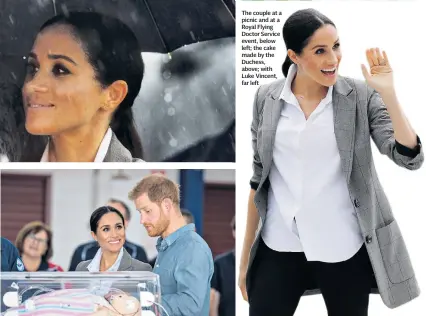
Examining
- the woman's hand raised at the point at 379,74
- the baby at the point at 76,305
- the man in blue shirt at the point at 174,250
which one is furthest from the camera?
the man in blue shirt at the point at 174,250

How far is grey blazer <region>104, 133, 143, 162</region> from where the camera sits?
147 inches

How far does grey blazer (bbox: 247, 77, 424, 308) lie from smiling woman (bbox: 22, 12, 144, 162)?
887 mm

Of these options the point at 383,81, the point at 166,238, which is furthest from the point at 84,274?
the point at 383,81

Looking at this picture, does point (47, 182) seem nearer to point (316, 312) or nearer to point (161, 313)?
point (161, 313)

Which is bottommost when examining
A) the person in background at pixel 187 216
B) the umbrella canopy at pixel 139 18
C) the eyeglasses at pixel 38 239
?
the eyeglasses at pixel 38 239

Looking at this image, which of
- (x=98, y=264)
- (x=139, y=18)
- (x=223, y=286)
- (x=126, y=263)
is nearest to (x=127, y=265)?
(x=126, y=263)

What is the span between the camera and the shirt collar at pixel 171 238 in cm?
362

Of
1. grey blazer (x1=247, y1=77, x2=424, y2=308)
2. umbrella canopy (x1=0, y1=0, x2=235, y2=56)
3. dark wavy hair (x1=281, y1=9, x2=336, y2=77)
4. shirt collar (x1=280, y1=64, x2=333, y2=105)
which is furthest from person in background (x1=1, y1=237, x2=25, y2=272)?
dark wavy hair (x1=281, y1=9, x2=336, y2=77)

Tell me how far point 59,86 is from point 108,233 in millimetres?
795

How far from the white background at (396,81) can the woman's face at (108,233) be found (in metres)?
0.62

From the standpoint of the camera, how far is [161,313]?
3514 mm

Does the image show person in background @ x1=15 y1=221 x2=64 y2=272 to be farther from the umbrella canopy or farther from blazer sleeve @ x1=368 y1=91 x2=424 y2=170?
blazer sleeve @ x1=368 y1=91 x2=424 y2=170

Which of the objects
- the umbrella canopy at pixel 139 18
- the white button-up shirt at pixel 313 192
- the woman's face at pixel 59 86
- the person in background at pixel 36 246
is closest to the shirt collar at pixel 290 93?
the white button-up shirt at pixel 313 192

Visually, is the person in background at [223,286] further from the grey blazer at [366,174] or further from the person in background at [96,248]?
the grey blazer at [366,174]
